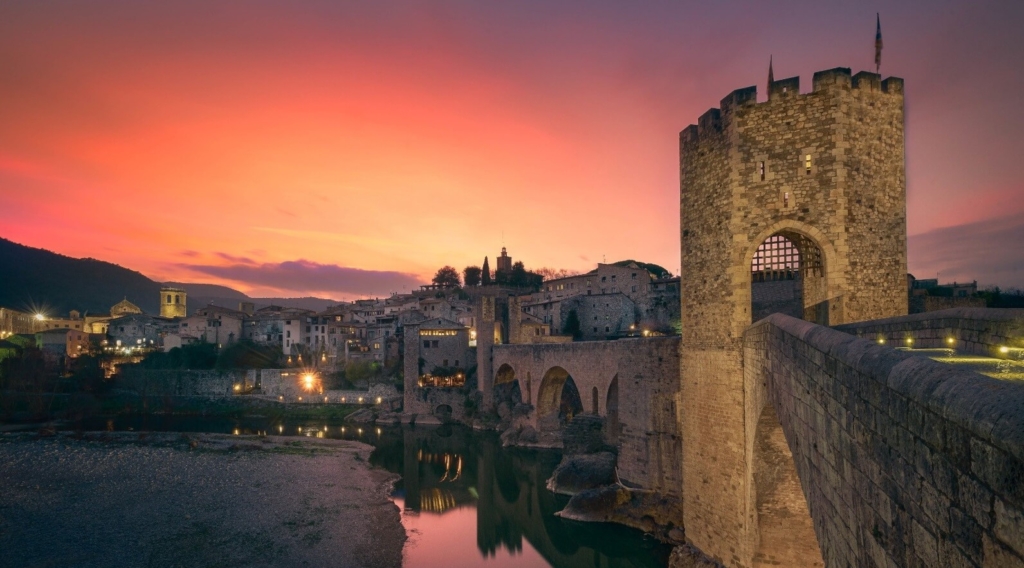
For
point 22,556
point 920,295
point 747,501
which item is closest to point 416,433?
point 22,556

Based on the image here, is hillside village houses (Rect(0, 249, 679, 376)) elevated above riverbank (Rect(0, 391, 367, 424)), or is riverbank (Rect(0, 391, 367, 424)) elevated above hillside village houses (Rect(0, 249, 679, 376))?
hillside village houses (Rect(0, 249, 679, 376))

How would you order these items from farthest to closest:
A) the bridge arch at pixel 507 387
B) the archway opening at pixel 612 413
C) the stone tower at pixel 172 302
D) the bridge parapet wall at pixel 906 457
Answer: the stone tower at pixel 172 302 → the bridge arch at pixel 507 387 → the archway opening at pixel 612 413 → the bridge parapet wall at pixel 906 457

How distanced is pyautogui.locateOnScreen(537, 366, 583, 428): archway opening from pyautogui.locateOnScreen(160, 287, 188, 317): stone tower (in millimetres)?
90079

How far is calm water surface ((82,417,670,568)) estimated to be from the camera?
21.0 metres

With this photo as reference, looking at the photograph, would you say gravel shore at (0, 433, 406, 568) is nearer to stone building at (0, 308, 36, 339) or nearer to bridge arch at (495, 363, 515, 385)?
bridge arch at (495, 363, 515, 385)

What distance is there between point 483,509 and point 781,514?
18.1 meters

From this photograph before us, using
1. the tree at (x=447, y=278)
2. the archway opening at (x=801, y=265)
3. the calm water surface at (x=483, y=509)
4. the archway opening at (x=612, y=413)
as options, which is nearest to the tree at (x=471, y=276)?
the tree at (x=447, y=278)

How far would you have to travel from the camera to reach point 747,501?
12375mm

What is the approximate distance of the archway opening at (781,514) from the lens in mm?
11680

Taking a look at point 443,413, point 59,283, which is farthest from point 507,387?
point 59,283

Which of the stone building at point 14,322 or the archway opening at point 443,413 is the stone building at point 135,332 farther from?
the archway opening at point 443,413

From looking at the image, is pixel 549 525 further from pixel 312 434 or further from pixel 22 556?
pixel 312 434

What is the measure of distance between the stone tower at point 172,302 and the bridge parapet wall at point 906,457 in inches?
4668

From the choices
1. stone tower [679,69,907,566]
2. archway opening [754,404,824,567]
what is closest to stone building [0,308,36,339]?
stone tower [679,69,907,566]
